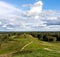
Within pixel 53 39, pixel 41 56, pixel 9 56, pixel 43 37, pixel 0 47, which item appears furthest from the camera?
pixel 43 37

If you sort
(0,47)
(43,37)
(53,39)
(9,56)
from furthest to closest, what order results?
1. (43,37)
2. (53,39)
3. (0,47)
4. (9,56)

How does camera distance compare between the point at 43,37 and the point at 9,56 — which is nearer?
the point at 9,56

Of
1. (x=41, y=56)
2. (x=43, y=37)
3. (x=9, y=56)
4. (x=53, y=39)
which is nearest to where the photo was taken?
(x=41, y=56)

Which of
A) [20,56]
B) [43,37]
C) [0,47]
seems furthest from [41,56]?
[43,37]

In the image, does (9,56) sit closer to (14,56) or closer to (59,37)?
(14,56)

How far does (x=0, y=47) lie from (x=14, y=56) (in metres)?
24.7

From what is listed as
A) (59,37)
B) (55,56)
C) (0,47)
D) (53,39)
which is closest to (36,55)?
(55,56)

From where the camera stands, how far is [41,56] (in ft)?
140

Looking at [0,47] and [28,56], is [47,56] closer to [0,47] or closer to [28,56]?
[28,56]

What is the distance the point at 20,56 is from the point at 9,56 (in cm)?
359

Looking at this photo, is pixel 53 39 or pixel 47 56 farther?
pixel 53 39

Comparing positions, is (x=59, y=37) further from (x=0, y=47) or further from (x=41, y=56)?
(x=41, y=56)

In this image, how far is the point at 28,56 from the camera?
141 feet

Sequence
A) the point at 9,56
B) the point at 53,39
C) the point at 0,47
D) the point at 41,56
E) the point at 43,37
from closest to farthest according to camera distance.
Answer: the point at 41,56
the point at 9,56
the point at 0,47
the point at 53,39
the point at 43,37
